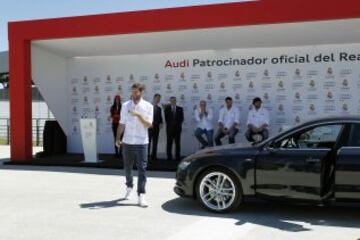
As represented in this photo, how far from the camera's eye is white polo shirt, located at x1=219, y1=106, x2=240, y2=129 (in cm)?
1413

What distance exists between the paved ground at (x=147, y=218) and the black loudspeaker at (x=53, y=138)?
6201mm

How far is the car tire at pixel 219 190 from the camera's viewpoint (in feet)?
25.1

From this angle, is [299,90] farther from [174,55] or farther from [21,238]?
[21,238]

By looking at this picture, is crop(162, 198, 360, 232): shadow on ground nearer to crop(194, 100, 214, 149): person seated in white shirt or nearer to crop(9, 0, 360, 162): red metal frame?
crop(9, 0, 360, 162): red metal frame

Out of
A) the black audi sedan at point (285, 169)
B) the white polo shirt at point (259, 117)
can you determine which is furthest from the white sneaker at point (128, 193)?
the white polo shirt at point (259, 117)

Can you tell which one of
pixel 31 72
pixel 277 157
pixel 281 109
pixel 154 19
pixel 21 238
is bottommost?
pixel 21 238

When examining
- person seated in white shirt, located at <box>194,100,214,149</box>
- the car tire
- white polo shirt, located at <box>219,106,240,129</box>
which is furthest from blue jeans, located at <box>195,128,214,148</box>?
the car tire

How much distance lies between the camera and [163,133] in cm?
1602

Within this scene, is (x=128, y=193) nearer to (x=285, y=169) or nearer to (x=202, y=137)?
(x=285, y=169)

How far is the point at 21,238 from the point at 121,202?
98.9 inches

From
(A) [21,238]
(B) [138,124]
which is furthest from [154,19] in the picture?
(A) [21,238]

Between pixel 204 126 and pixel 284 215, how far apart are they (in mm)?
6883

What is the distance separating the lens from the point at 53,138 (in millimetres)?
16578

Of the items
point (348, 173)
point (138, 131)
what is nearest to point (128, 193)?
point (138, 131)
